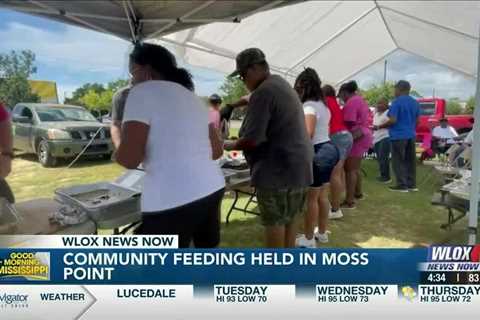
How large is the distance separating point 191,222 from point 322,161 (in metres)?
1.22

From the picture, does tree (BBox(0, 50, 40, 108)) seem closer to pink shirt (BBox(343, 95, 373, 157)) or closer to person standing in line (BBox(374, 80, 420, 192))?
pink shirt (BBox(343, 95, 373, 157))

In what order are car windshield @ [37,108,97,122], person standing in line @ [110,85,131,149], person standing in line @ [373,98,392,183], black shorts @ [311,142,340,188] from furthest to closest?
person standing in line @ [373,98,392,183] → car windshield @ [37,108,97,122] → black shorts @ [311,142,340,188] → person standing in line @ [110,85,131,149]

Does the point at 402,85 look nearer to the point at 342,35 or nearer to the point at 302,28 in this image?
the point at 302,28

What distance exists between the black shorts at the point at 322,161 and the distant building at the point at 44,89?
152 centimetres

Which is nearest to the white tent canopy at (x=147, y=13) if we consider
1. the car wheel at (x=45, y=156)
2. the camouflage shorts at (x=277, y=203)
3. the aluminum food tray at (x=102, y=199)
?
the car wheel at (x=45, y=156)

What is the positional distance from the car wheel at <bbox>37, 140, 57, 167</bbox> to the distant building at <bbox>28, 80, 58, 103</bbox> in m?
1.97

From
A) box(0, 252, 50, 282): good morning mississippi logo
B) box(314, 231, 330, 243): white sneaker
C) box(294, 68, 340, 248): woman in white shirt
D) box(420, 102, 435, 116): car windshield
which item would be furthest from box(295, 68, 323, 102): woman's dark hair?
box(420, 102, 435, 116): car windshield

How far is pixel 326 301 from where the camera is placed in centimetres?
131

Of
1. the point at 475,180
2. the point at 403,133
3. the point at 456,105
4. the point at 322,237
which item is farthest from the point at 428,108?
the point at 475,180

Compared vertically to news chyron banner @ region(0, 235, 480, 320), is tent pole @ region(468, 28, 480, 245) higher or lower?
higher

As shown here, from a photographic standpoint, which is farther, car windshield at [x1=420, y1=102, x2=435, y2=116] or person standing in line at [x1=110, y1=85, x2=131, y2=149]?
car windshield at [x1=420, y1=102, x2=435, y2=116]

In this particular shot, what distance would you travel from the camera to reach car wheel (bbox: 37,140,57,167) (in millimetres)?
3391

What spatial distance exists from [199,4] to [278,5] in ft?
2.33

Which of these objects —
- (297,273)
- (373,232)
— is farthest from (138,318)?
(373,232)
